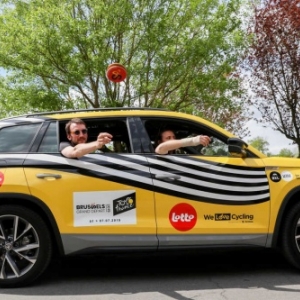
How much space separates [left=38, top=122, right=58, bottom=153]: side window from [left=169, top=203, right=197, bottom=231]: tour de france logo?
136cm

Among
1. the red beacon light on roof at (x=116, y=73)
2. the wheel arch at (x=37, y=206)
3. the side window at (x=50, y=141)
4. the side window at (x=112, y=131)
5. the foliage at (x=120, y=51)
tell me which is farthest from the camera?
the foliage at (x=120, y=51)

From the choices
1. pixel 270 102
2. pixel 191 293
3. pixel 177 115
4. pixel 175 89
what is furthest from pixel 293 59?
pixel 191 293

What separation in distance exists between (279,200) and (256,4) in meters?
14.6

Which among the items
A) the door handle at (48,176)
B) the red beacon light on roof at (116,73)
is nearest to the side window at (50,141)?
the door handle at (48,176)

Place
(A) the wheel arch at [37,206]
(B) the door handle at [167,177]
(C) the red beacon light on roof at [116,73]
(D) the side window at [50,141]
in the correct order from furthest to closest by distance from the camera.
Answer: (C) the red beacon light on roof at [116,73] < (D) the side window at [50,141] < (B) the door handle at [167,177] < (A) the wheel arch at [37,206]

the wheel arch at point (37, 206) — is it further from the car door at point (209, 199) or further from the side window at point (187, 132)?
the side window at point (187, 132)

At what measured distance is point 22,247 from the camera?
15.1ft

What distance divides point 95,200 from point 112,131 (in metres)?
0.84

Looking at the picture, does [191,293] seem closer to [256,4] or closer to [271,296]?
[271,296]

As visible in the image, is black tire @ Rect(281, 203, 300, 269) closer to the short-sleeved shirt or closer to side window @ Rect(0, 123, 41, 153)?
the short-sleeved shirt

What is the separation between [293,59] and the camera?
16.3m

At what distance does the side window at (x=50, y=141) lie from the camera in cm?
477

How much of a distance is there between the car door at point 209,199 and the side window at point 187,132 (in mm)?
38

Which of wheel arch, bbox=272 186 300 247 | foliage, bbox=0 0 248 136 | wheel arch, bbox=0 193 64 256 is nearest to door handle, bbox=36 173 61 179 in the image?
wheel arch, bbox=0 193 64 256
